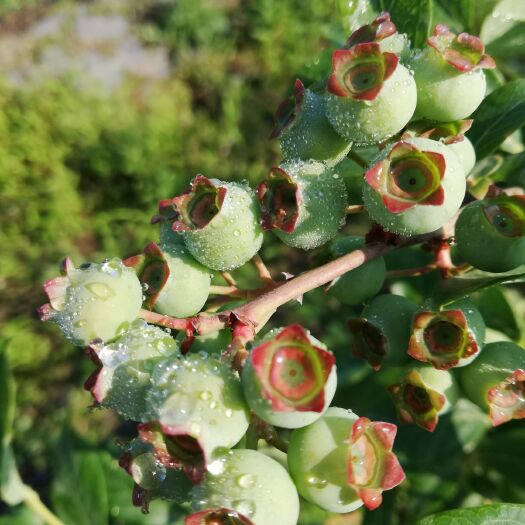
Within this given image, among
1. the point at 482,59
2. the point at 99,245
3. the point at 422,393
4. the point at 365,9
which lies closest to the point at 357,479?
the point at 422,393

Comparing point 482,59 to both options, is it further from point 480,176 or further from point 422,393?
point 422,393

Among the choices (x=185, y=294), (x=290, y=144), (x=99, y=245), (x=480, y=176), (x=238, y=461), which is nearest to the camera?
(x=238, y=461)

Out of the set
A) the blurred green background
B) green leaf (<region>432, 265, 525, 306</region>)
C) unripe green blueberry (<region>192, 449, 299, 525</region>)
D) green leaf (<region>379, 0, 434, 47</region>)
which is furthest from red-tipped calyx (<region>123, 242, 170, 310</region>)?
the blurred green background

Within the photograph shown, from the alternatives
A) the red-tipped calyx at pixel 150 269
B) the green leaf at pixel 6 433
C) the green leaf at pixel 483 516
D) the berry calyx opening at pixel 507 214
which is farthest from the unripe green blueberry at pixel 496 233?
the green leaf at pixel 6 433

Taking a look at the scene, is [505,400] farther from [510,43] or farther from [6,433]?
[6,433]

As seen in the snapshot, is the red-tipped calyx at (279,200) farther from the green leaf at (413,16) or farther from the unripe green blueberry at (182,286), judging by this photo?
the green leaf at (413,16)

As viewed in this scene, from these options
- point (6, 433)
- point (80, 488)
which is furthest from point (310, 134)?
point (80, 488)

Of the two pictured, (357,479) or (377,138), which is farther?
(377,138)
